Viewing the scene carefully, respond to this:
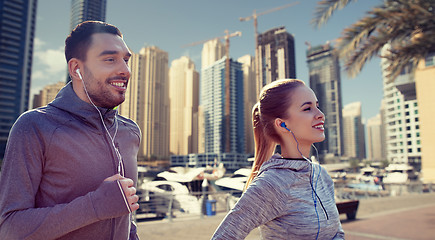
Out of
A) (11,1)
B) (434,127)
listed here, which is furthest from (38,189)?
(11,1)

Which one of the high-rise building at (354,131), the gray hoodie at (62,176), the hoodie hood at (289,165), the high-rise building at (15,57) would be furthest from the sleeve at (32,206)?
the high-rise building at (354,131)

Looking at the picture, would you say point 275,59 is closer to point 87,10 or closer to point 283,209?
point 87,10

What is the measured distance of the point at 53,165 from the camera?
1170 millimetres

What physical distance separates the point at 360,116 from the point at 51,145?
17182cm

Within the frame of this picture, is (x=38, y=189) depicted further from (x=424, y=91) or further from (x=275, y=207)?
(x=424, y=91)

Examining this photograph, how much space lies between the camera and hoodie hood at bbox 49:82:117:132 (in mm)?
1294

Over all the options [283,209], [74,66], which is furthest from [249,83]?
[74,66]

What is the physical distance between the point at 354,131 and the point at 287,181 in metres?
166

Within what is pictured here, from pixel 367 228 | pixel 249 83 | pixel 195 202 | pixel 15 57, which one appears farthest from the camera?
pixel 15 57

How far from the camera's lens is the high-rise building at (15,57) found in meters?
71.7

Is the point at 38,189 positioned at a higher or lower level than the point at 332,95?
lower

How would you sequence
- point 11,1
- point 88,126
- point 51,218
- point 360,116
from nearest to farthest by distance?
point 51,218
point 88,126
point 11,1
point 360,116

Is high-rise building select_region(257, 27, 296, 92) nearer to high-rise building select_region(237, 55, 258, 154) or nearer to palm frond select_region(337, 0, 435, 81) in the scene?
palm frond select_region(337, 0, 435, 81)

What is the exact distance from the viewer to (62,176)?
46.5 inches
